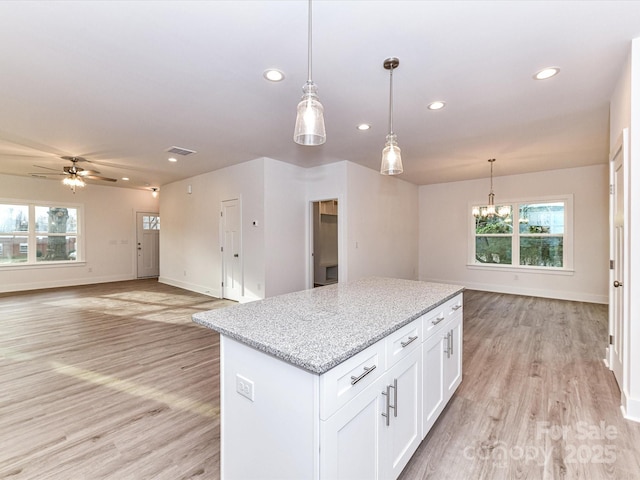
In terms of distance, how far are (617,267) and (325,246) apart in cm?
580

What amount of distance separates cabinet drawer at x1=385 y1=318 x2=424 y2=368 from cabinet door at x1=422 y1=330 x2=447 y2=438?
136 mm

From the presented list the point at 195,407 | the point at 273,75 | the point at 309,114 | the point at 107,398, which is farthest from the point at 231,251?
the point at 309,114

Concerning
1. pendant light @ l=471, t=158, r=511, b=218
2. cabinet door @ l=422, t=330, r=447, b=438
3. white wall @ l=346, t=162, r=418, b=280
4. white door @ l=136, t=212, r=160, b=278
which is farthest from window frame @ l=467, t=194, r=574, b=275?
white door @ l=136, t=212, r=160, b=278

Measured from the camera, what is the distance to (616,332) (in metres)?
2.70

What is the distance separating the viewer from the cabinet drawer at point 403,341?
4.75 ft

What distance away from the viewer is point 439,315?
2.01m

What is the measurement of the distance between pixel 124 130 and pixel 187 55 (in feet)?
7.31

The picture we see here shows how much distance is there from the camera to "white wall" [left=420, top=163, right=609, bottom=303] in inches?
222

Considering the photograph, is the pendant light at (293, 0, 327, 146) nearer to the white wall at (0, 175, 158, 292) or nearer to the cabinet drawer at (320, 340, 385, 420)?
the cabinet drawer at (320, 340, 385, 420)

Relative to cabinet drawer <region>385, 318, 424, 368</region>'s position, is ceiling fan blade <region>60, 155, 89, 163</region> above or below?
above

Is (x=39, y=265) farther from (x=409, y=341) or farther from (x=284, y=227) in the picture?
(x=409, y=341)

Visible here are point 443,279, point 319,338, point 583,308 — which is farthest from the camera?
point 443,279

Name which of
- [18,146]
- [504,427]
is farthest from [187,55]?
[18,146]

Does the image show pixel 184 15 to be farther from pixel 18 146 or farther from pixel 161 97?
pixel 18 146
